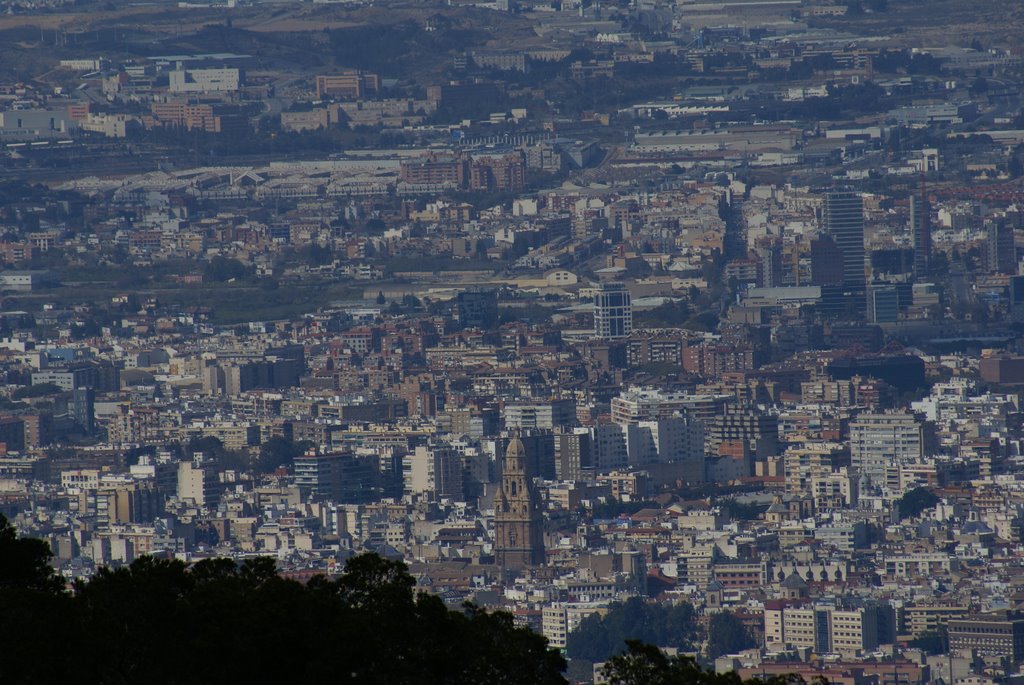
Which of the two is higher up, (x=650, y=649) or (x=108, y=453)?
(x=650, y=649)

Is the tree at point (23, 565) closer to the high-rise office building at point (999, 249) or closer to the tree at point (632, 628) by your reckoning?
the tree at point (632, 628)

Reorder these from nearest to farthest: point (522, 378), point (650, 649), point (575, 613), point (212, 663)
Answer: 1. point (212, 663)
2. point (650, 649)
3. point (575, 613)
4. point (522, 378)

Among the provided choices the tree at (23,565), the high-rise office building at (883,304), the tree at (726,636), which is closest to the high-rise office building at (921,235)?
the high-rise office building at (883,304)

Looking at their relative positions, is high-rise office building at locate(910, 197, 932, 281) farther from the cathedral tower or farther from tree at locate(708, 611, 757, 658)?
tree at locate(708, 611, 757, 658)

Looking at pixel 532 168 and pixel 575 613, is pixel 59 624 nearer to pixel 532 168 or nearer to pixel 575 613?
pixel 575 613

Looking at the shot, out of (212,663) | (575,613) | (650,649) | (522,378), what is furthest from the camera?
(522,378)

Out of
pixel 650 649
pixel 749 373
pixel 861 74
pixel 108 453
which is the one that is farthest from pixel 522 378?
pixel 650 649

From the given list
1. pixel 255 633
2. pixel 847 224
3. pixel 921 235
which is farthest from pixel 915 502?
pixel 255 633
